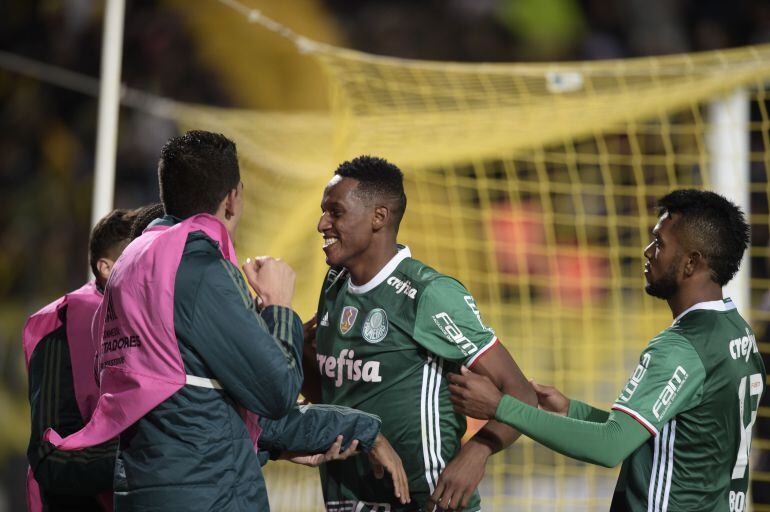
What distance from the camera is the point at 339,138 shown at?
5105mm

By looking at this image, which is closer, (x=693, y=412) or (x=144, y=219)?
(x=693, y=412)

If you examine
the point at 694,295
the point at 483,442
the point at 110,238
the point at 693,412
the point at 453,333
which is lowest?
the point at 483,442

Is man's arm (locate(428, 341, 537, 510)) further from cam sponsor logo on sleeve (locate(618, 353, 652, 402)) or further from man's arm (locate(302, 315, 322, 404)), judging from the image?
man's arm (locate(302, 315, 322, 404))

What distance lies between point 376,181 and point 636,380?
0.98 meters

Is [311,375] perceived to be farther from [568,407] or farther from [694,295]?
[694,295]

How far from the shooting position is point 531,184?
6945 millimetres

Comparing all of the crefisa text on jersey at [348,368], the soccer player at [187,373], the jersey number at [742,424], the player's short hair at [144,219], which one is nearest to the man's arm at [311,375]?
the crefisa text on jersey at [348,368]

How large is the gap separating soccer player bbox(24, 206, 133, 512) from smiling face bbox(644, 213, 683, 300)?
1595mm

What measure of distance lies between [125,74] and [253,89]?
152 centimetres

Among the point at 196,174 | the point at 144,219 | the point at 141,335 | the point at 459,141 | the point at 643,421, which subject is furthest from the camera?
the point at 459,141

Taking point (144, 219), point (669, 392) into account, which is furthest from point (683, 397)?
point (144, 219)

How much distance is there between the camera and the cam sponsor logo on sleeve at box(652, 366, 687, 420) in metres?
2.56

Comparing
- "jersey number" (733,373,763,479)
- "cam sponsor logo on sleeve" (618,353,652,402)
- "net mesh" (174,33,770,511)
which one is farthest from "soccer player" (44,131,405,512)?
"net mesh" (174,33,770,511)

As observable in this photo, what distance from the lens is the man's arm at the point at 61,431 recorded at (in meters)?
2.67
